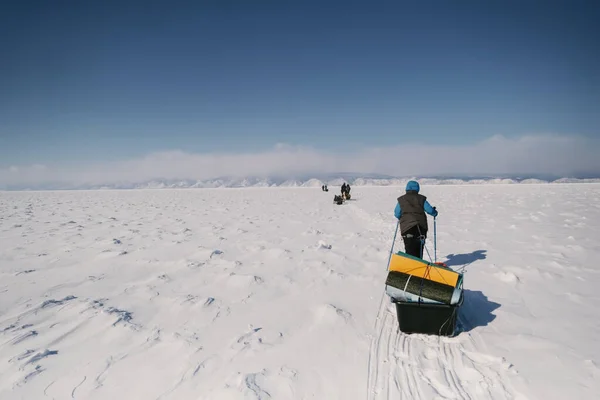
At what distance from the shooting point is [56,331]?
4.45m

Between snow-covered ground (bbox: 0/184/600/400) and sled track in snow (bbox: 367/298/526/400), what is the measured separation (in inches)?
0.7

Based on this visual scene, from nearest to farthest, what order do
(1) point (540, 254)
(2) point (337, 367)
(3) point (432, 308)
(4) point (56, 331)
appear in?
(2) point (337, 367) → (3) point (432, 308) → (4) point (56, 331) → (1) point (540, 254)

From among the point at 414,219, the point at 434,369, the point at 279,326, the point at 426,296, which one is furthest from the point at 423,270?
the point at 279,326

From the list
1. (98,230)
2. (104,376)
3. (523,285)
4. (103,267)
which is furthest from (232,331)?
(98,230)

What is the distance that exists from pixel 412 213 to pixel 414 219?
0.43ft

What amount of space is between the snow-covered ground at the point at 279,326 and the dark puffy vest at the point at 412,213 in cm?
145

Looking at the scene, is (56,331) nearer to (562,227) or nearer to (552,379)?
(552,379)

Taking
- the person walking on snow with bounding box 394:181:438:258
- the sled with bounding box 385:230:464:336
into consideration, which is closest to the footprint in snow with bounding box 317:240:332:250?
the person walking on snow with bounding box 394:181:438:258

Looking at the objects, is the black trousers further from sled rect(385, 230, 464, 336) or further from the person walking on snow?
sled rect(385, 230, 464, 336)

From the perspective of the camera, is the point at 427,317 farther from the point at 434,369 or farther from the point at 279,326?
the point at 279,326

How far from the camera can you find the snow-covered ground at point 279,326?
3.31 metres

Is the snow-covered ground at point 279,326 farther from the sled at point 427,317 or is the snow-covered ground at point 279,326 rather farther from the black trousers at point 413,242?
the black trousers at point 413,242

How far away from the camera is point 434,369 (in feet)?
11.5

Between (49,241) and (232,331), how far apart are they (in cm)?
942
